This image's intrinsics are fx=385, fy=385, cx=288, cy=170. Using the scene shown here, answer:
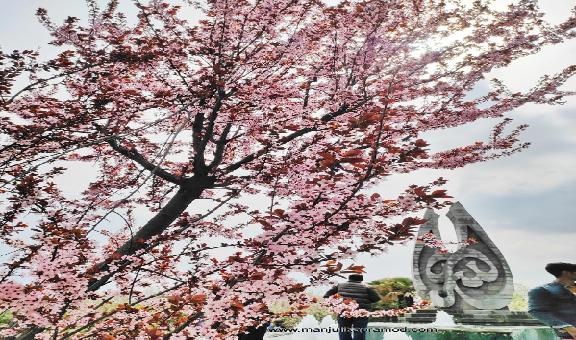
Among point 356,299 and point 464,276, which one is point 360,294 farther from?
point 464,276

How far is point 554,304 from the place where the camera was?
4.25 meters

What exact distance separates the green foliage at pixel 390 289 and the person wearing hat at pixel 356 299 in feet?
34.1

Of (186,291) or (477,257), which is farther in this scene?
(477,257)

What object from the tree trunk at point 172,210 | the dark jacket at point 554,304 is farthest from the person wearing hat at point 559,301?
the tree trunk at point 172,210

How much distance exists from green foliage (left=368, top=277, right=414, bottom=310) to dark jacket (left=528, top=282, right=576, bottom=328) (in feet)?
46.7

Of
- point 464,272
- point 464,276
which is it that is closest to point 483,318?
point 464,276

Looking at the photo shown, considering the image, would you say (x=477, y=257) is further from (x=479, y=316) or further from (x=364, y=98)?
(x=364, y=98)

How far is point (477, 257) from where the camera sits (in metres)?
14.3

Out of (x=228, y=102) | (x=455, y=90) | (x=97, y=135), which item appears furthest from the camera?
(x=455, y=90)

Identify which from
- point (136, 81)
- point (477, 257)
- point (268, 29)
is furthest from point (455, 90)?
point (477, 257)

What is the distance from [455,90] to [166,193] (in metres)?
6.62

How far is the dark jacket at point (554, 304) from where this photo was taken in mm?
4177

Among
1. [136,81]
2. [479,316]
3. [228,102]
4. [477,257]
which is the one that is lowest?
[479,316]

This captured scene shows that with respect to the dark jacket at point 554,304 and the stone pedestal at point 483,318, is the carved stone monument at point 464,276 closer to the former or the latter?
the stone pedestal at point 483,318
